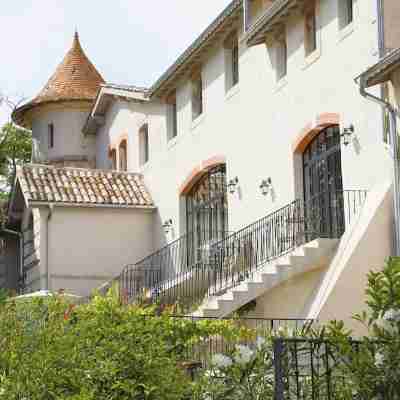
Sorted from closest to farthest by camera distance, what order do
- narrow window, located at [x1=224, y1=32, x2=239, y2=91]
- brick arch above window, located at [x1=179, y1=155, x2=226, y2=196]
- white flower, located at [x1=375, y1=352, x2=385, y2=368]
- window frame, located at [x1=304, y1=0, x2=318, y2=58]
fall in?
white flower, located at [x1=375, y1=352, x2=385, y2=368]
window frame, located at [x1=304, y1=0, x2=318, y2=58]
narrow window, located at [x1=224, y1=32, x2=239, y2=91]
brick arch above window, located at [x1=179, y1=155, x2=226, y2=196]

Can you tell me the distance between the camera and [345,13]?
19.1 meters

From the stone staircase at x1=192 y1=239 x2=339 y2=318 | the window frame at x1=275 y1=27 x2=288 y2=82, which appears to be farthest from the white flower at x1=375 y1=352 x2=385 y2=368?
the window frame at x1=275 y1=27 x2=288 y2=82

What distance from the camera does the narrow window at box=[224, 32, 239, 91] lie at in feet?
78.6

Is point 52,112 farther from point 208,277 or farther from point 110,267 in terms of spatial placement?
point 208,277

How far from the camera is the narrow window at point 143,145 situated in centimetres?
2989

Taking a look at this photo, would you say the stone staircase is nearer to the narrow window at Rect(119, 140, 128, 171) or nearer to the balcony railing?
the balcony railing

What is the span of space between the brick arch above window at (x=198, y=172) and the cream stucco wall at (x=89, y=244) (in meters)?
2.35

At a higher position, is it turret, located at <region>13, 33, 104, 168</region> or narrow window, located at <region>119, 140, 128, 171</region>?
turret, located at <region>13, 33, 104, 168</region>

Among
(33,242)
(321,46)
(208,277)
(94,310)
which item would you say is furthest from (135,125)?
(94,310)

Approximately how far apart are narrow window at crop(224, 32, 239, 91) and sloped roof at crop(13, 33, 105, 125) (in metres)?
12.2

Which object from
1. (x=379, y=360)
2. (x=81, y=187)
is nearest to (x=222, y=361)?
(x=379, y=360)

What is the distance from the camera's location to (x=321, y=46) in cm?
1961

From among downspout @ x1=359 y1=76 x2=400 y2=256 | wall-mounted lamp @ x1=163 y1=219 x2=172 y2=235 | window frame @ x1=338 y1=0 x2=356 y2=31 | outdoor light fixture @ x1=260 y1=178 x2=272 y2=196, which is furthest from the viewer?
wall-mounted lamp @ x1=163 y1=219 x2=172 y2=235

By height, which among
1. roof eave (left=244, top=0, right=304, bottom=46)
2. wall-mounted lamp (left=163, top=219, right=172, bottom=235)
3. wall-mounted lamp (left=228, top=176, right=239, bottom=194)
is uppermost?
roof eave (left=244, top=0, right=304, bottom=46)
